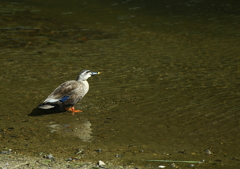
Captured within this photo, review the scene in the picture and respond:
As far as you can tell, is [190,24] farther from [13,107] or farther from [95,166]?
[95,166]

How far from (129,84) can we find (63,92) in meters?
2.72

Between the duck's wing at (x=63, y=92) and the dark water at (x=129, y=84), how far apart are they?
41 cm

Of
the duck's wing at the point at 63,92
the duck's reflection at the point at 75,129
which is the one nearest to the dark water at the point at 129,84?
the duck's reflection at the point at 75,129

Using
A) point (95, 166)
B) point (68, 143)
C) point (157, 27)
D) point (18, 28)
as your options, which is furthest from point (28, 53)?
point (95, 166)

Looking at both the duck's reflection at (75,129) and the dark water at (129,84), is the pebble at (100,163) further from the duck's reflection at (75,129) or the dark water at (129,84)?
the duck's reflection at (75,129)

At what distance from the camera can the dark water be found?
7.40m

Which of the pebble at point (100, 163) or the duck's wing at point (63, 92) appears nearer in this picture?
the pebble at point (100, 163)

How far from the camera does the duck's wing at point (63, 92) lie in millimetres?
9289

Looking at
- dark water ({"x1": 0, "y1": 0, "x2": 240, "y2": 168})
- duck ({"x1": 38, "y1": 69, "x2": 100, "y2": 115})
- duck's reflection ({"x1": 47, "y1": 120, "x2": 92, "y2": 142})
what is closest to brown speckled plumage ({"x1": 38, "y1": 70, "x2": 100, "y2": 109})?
duck ({"x1": 38, "y1": 69, "x2": 100, "y2": 115})

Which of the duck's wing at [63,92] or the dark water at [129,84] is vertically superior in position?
the duck's wing at [63,92]

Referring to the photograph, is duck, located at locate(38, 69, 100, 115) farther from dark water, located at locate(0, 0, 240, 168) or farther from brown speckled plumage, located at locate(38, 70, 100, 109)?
dark water, located at locate(0, 0, 240, 168)

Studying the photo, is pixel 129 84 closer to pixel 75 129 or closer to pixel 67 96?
pixel 67 96

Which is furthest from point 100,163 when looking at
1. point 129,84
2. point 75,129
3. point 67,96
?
point 129,84

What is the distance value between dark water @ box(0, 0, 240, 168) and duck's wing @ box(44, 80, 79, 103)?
1.36 ft
